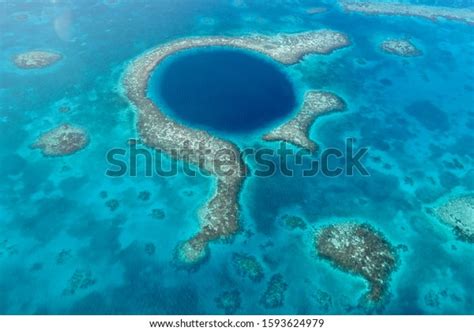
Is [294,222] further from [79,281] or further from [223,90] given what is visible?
[223,90]

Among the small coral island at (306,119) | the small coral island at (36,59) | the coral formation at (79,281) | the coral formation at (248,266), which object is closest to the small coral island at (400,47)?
the small coral island at (306,119)

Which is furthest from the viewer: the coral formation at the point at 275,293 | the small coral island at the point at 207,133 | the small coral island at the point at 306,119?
the small coral island at the point at 306,119

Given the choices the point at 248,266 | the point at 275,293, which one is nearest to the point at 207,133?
the point at 248,266

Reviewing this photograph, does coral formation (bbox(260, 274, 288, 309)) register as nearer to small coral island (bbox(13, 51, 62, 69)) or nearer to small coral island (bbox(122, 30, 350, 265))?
small coral island (bbox(122, 30, 350, 265))

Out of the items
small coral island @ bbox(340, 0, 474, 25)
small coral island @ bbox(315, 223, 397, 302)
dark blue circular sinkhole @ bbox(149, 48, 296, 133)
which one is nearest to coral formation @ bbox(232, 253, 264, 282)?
small coral island @ bbox(315, 223, 397, 302)

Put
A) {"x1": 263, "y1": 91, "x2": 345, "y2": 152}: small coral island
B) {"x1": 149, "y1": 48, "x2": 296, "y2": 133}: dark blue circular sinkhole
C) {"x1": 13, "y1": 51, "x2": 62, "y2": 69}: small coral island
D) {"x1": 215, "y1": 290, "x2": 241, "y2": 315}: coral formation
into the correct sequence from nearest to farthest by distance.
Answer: {"x1": 215, "y1": 290, "x2": 241, "y2": 315}: coral formation → {"x1": 263, "y1": 91, "x2": 345, "y2": 152}: small coral island → {"x1": 149, "y1": 48, "x2": 296, "y2": 133}: dark blue circular sinkhole → {"x1": 13, "y1": 51, "x2": 62, "y2": 69}: small coral island

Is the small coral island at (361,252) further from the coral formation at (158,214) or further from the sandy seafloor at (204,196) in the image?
the coral formation at (158,214)

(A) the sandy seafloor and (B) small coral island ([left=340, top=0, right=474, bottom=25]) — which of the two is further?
(B) small coral island ([left=340, top=0, right=474, bottom=25])

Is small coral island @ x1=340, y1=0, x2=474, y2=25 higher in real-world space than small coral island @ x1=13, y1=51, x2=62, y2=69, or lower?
higher
